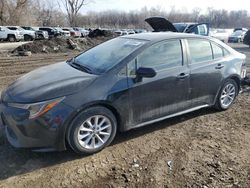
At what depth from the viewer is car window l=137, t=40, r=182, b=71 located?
3805 millimetres

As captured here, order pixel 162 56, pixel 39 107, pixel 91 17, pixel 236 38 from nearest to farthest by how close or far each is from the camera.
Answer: pixel 39 107
pixel 162 56
pixel 236 38
pixel 91 17

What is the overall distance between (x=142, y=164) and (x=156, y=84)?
1184mm

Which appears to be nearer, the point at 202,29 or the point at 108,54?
the point at 108,54

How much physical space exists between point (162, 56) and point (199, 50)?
84 centimetres

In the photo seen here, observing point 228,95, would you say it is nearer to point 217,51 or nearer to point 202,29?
point 217,51

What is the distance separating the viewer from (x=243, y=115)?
4961 millimetres

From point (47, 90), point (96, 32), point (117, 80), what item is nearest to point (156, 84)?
point (117, 80)

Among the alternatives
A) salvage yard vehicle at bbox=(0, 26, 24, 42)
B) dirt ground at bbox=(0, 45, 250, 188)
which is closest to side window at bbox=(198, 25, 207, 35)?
dirt ground at bbox=(0, 45, 250, 188)

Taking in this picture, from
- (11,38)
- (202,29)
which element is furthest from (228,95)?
(11,38)

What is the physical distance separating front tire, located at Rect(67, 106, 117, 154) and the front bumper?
6.3 inches

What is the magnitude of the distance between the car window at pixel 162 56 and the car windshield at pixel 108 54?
19 centimetres

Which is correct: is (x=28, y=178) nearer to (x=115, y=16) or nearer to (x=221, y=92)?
(x=221, y=92)

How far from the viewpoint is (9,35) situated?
86.2ft

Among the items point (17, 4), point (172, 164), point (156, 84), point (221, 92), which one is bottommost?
point (172, 164)
